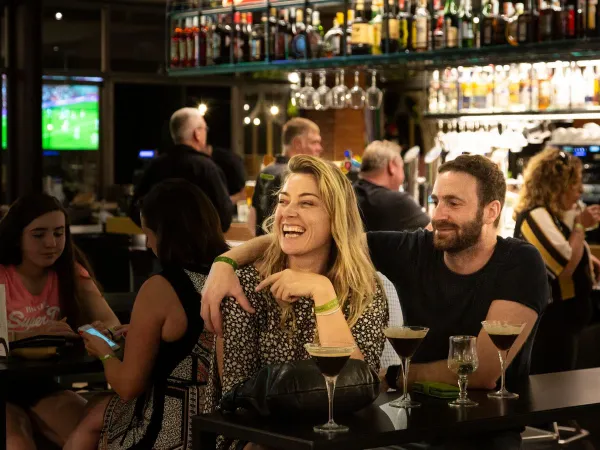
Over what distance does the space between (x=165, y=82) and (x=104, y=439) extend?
9.58 m

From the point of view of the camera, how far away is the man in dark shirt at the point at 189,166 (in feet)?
23.3

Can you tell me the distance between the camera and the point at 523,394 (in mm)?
2955

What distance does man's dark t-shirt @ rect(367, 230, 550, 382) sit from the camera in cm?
329

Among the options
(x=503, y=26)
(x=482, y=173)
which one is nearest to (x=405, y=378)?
(x=482, y=173)

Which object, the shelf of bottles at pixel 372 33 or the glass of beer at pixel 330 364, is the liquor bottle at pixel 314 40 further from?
the glass of beer at pixel 330 364

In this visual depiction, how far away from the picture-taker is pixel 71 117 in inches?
487

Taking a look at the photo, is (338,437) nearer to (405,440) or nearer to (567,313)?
(405,440)

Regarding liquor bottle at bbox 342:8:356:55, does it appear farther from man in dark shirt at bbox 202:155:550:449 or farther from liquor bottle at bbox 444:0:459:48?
man in dark shirt at bbox 202:155:550:449

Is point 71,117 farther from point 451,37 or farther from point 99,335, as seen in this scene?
point 99,335

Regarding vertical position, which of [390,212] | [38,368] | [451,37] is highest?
[451,37]

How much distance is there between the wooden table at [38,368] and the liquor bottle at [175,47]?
4.80 metres

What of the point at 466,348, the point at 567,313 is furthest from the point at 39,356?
→ the point at 567,313

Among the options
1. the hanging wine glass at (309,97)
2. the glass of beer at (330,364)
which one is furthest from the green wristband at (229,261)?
the hanging wine glass at (309,97)

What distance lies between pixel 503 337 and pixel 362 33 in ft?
14.3
